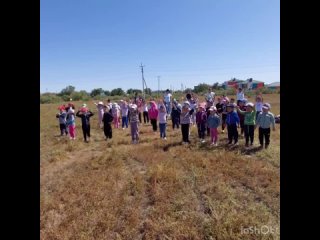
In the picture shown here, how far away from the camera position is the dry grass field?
232 inches

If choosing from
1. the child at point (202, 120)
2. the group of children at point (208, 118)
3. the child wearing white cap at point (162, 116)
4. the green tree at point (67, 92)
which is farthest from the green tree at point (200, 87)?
the child at point (202, 120)

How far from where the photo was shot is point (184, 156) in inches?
449

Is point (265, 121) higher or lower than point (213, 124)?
higher

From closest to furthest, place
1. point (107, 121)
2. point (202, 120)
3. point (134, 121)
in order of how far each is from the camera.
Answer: point (202, 120), point (134, 121), point (107, 121)

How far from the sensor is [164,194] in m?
7.64

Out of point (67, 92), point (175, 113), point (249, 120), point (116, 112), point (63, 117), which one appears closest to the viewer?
point (249, 120)

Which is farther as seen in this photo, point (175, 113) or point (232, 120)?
point (175, 113)

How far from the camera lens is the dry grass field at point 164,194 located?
5.89 meters

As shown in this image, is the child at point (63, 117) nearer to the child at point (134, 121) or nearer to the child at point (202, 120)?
the child at point (134, 121)

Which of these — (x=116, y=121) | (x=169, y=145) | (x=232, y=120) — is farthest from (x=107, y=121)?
(x=232, y=120)

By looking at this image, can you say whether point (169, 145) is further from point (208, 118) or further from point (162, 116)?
point (208, 118)
